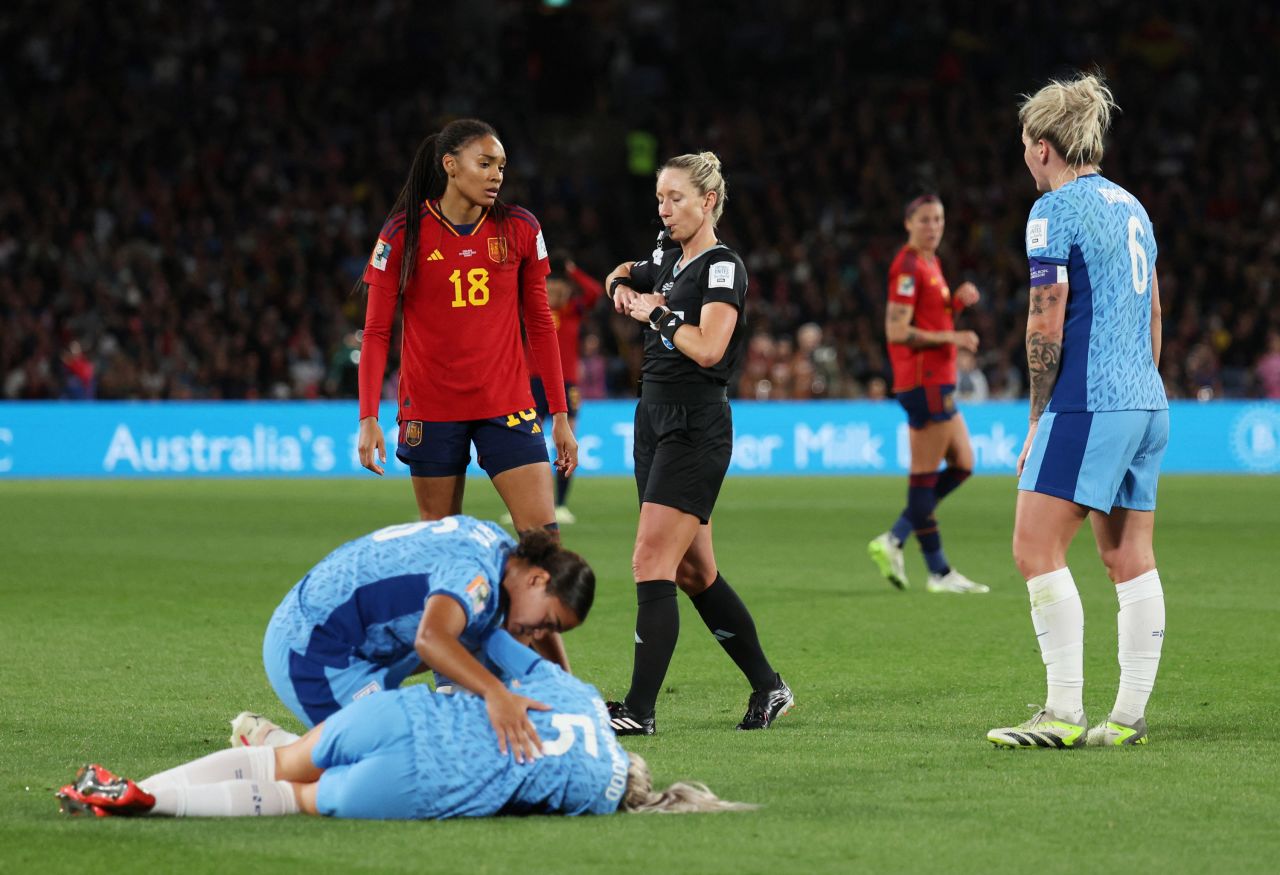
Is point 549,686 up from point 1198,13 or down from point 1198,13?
down

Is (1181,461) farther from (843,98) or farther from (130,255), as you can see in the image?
(130,255)

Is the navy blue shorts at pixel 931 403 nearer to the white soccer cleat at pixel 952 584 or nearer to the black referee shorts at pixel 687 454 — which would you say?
the white soccer cleat at pixel 952 584

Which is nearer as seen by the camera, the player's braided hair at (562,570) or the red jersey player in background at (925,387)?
the player's braided hair at (562,570)

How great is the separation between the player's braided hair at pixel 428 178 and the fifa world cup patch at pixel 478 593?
235 centimetres

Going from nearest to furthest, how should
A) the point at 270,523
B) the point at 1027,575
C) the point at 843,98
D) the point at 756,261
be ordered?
1. the point at 1027,575
2. the point at 270,523
3. the point at 756,261
4. the point at 843,98

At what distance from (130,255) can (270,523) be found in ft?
41.0

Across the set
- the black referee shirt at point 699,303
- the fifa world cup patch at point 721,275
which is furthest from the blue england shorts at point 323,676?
the fifa world cup patch at point 721,275

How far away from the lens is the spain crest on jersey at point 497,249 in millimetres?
7094

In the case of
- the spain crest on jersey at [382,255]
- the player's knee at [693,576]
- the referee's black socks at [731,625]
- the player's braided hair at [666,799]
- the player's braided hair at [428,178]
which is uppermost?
the player's braided hair at [428,178]

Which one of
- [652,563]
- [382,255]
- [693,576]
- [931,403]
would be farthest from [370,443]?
[931,403]

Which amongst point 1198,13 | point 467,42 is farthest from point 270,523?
point 1198,13

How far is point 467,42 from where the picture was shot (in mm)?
33219

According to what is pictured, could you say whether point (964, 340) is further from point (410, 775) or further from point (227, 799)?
point (227, 799)

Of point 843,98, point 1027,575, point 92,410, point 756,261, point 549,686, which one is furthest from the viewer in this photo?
point 843,98
